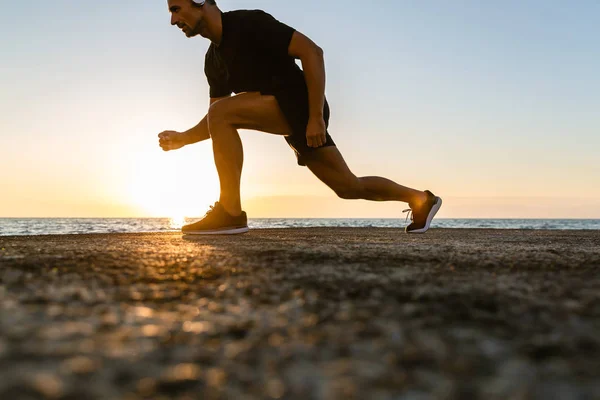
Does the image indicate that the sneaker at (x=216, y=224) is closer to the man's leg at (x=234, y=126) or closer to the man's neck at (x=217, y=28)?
the man's leg at (x=234, y=126)

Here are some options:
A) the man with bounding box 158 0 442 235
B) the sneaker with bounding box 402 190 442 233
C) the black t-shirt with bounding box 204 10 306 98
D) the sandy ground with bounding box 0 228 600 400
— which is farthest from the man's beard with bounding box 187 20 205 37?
the sandy ground with bounding box 0 228 600 400

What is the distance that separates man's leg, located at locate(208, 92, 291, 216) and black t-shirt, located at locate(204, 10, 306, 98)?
11 cm

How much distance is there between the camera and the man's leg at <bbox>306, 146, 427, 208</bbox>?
3744 millimetres

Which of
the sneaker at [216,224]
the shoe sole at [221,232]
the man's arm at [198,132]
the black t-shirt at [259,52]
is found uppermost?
the black t-shirt at [259,52]

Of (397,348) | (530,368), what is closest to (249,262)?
(397,348)

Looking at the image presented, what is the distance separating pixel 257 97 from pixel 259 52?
30 centimetres

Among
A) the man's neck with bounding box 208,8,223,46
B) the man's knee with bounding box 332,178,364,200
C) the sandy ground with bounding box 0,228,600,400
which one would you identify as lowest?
the sandy ground with bounding box 0,228,600,400

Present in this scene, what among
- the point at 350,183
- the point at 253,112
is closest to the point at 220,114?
the point at 253,112

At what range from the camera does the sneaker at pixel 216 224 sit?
3635 millimetres

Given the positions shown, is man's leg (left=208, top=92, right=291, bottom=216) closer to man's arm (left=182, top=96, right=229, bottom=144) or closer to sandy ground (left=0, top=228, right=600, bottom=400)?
man's arm (left=182, top=96, right=229, bottom=144)

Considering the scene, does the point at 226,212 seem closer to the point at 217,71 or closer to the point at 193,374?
the point at 217,71

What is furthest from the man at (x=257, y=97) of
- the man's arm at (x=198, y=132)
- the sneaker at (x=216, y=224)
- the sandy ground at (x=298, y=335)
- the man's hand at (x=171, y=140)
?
the sandy ground at (x=298, y=335)

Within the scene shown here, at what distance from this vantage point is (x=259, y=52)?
357cm

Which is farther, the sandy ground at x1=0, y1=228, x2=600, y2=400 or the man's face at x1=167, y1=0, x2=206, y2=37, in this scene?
the man's face at x1=167, y1=0, x2=206, y2=37
